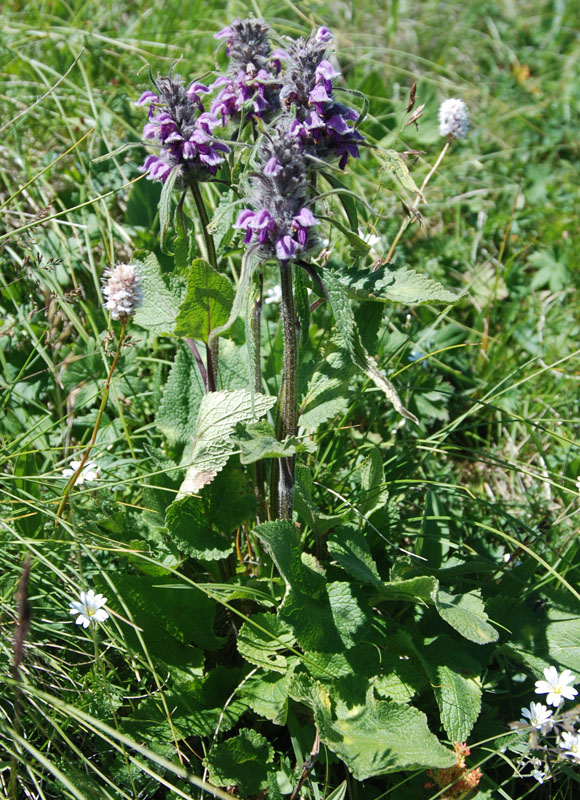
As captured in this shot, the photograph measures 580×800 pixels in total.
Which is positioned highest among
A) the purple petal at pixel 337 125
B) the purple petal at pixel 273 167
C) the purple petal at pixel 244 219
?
the purple petal at pixel 337 125

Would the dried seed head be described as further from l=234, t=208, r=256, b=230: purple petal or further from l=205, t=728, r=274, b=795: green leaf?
l=205, t=728, r=274, b=795: green leaf

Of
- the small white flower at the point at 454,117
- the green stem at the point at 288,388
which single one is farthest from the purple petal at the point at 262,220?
the small white flower at the point at 454,117

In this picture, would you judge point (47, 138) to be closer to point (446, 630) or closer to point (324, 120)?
point (324, 120)

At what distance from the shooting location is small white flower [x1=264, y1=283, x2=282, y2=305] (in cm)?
271

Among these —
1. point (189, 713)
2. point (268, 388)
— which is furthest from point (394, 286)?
point (189, 713)

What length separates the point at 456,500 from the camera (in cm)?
243

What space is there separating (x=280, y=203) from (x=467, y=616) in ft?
3.45

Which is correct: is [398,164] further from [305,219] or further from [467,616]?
[467,616]

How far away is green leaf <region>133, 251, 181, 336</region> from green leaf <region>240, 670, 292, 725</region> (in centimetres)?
94

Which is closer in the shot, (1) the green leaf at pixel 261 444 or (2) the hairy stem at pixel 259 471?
(1) the green leaf at pixel 261 444

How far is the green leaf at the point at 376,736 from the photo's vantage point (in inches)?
61.7

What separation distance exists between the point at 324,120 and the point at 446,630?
4.44 feet

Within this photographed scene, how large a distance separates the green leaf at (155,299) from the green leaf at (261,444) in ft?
1.32

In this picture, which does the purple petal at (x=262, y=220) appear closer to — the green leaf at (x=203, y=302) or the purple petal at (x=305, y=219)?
the purple petal at (x=305, y=219)
